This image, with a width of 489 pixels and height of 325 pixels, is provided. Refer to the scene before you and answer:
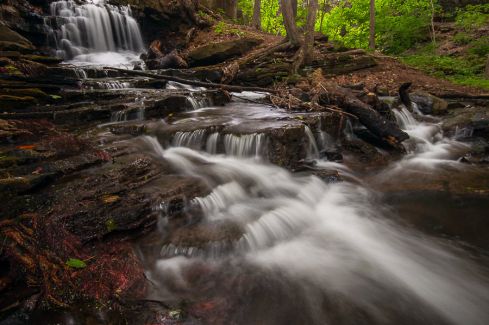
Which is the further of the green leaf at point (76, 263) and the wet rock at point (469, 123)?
the wet rock at point (469, 123)

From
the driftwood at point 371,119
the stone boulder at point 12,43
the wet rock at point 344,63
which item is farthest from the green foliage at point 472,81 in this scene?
the stone boulder at point 12,43

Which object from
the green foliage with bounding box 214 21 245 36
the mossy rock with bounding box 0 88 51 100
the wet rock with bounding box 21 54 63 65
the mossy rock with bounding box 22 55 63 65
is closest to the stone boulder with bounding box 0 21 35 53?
the wet rock with bounding box 21 54 63 65

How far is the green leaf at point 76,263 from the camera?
3.07m

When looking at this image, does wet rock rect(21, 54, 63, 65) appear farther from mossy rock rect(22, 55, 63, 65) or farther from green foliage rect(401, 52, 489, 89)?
green foliage rect(401, 52, 489, 89)

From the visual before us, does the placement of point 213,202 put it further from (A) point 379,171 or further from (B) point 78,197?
(A) point 379,171

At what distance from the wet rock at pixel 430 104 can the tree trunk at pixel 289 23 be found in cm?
545

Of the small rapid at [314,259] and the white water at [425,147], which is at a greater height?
the white water at [425,147]

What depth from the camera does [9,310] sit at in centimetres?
263

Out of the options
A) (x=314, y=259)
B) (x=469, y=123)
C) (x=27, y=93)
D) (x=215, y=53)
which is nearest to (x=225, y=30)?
(x=215, y=53)

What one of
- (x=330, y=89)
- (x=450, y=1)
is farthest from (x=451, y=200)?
(x=450, y=1)

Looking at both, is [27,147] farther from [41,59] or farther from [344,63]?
[344,63]

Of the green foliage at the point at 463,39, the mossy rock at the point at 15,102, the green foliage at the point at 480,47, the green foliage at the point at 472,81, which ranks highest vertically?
the green foliage at the point at 463,39

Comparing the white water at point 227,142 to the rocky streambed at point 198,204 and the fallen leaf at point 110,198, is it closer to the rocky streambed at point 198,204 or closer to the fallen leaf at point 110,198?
the rocky streambed at point 198,204

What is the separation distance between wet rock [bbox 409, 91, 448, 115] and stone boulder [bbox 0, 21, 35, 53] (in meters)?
12.3
